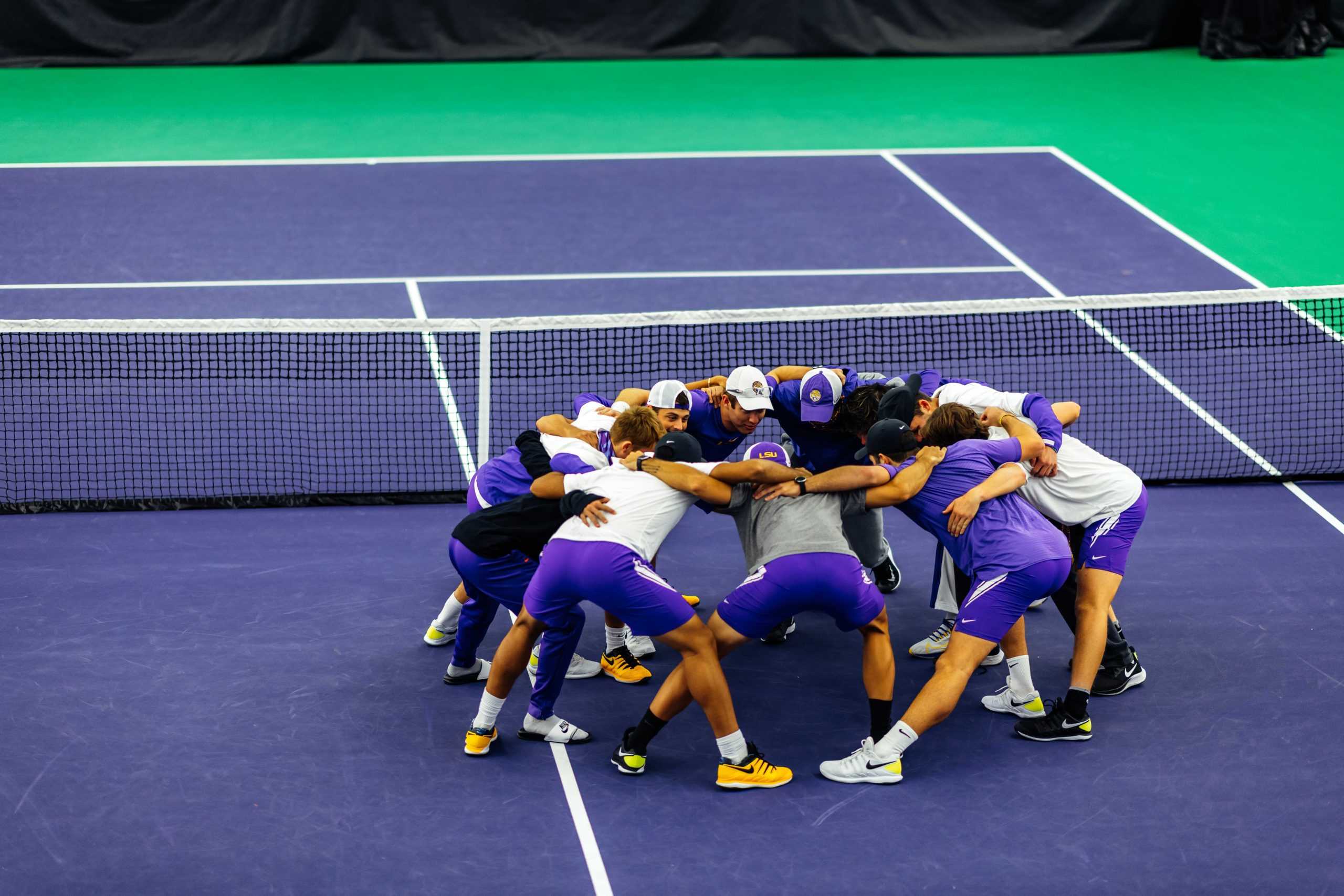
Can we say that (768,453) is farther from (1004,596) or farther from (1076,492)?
(1076,492)

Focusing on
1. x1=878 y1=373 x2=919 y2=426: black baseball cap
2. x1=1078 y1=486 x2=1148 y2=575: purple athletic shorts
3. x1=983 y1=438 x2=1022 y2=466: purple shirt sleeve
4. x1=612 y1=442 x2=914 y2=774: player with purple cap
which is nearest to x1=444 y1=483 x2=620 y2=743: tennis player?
x1=612 y1=442 x2=914 y2=774: player with purple cap

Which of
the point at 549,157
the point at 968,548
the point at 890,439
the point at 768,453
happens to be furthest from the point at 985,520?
the point at 549,157

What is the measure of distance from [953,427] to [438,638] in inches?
115

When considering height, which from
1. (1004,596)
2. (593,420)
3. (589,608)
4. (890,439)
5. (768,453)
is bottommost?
(589,608)

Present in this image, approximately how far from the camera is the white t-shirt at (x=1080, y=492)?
297 inches

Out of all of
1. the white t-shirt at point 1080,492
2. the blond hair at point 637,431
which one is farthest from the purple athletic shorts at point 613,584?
the white t-shirt at point 1080,492

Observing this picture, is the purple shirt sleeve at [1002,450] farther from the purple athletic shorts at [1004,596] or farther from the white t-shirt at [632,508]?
the white t-shirt at [632,508]

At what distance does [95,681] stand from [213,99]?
575 inches

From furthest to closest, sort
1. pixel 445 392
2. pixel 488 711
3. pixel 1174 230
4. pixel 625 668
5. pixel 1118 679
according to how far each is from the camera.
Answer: pixel 1174 230, pixel 445 392, pixel 625 668, pixel 1118 679, pixel 488 711

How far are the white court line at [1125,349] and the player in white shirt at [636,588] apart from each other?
467 cm

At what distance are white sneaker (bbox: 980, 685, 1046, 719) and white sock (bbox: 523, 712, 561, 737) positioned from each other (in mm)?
2137

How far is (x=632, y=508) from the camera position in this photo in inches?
266

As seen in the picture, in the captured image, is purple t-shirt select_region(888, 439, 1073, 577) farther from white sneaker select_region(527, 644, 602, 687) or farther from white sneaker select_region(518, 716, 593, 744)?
white sneaker select_region(518, 716, 593, 744)

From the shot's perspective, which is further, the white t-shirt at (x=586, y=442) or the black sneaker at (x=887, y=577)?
the black sneaker at (x=887, y=577)
